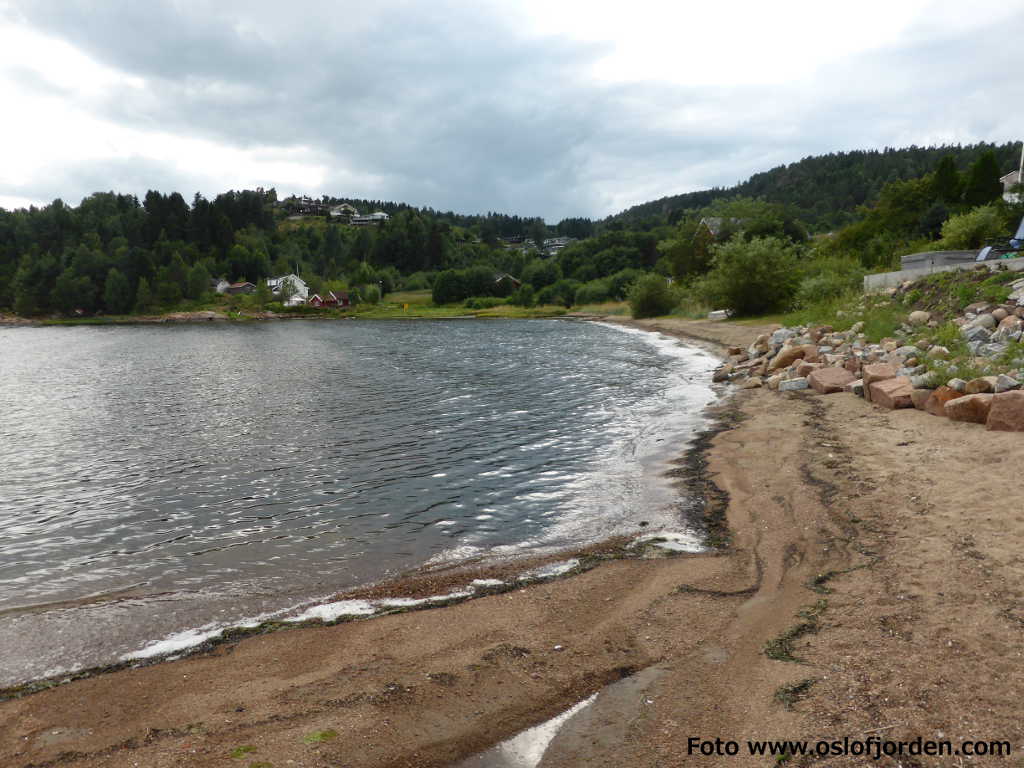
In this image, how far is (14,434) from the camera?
23094 millimetres

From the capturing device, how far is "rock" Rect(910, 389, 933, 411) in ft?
53.6

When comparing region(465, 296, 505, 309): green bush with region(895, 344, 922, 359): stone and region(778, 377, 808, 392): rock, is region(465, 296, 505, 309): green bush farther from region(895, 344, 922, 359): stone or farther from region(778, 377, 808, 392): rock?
region(895, 344, 922, 359): stone

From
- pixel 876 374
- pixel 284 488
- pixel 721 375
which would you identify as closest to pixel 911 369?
pixel 876 374

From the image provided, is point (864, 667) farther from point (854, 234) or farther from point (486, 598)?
point (854, 234)

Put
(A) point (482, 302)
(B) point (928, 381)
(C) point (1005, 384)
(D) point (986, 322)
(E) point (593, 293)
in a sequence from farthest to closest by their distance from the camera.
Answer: (A) point (482, 302)
(E) point (593, 293)
(D) point (986, 322)
(B) point (928, 381)
(C) point (1005, 384)

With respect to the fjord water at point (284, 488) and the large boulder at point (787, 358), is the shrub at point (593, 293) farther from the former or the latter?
the large boulder at point (787, 358)

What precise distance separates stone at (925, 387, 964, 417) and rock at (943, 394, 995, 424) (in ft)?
1.53

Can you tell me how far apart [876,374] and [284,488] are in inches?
693

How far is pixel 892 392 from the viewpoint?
17469 mm

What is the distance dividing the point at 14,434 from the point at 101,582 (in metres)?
17.6

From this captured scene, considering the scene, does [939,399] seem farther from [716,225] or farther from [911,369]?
[716,225]

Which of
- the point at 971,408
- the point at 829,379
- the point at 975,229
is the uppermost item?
the point at 975,229

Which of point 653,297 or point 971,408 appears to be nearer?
point 971,408

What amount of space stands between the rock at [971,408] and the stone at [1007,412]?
309 mm
